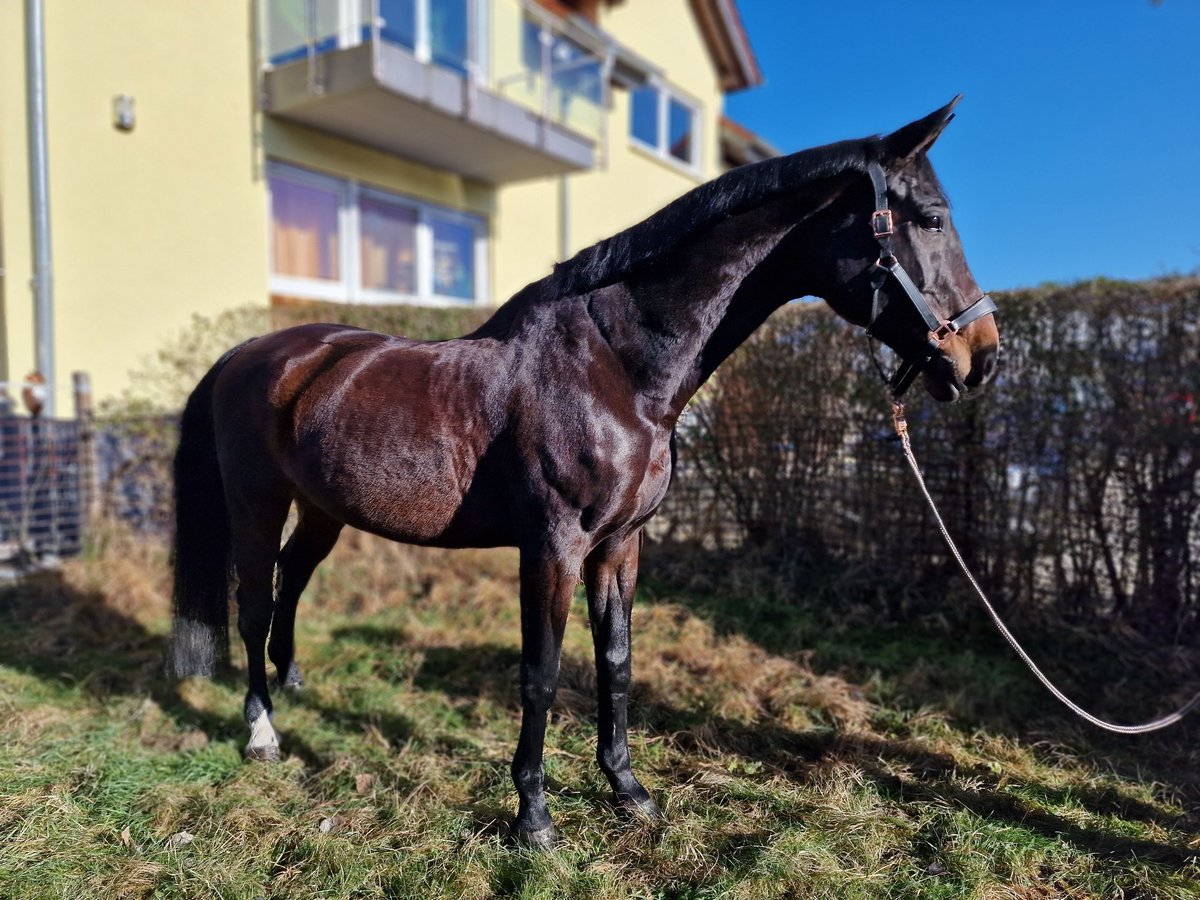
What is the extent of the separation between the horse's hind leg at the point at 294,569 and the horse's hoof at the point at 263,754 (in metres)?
0.50

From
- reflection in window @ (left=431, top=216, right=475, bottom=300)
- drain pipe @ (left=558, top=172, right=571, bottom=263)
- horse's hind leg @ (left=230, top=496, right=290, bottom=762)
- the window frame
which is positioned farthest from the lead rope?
the window frame

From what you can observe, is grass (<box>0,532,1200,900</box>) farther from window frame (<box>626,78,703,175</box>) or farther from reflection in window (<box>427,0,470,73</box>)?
window frame (<box>626,78,703,175</box>)

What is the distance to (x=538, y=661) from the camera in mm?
2422

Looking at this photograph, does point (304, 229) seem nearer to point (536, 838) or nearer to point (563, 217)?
point (563, 217)

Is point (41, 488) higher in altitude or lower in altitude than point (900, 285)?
lower

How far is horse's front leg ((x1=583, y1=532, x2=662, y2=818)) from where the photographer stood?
264cm

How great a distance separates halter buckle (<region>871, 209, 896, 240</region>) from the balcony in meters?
7.13

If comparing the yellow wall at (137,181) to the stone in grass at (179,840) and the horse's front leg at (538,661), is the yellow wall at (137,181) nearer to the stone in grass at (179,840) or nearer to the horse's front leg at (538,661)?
the stone in grass at (179,840)

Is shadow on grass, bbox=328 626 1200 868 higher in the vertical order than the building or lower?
lower

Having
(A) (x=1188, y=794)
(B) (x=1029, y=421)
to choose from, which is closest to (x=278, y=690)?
(A) (x=1188, y=794)

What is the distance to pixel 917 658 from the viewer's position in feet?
12.9

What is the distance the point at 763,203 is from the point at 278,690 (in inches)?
126

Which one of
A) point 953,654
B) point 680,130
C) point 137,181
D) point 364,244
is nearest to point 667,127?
point 680,130

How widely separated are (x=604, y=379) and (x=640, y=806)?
152 centimetres
